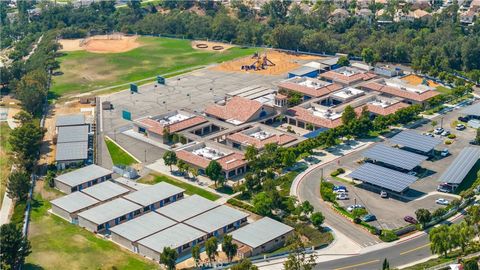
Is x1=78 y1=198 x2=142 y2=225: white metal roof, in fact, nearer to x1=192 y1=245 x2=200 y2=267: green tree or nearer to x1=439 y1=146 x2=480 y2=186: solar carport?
x1=192 y1=245 x2=200 y2=267: green tree

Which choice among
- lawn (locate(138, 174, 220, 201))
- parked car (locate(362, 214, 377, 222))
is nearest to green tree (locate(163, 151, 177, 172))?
lawn (locate(138, 174, 220, 201))

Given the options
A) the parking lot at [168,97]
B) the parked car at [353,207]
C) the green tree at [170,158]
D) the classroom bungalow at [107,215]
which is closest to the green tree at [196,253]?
the classroom bungalow at [107,215]

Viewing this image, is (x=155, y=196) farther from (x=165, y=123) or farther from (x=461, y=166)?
(x=461, y=166)

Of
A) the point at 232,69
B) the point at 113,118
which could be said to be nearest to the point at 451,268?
the point at 113,118

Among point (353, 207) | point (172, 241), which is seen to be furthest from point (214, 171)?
point (353, 207)

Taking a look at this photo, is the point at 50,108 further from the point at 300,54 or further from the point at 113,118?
the point at 300,54

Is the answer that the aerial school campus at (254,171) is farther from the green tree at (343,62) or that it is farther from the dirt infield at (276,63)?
the dirt infield at (276,63)
